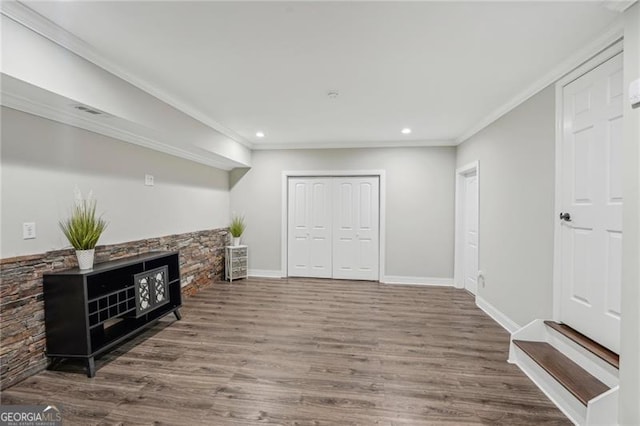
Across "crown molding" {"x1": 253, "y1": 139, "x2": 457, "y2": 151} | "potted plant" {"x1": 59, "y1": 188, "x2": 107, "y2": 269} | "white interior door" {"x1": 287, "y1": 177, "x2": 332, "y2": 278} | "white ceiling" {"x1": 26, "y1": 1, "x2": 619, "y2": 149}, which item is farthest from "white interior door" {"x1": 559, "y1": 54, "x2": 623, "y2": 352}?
"potted plant" {"x1": 59, "y1": 188, "x2": 107, "y2": 269}

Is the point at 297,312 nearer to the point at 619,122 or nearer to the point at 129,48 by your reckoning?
the point at 129,48

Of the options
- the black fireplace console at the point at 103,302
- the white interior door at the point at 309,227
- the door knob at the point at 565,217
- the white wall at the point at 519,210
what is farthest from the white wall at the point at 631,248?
the white interior door at the point at 309,227

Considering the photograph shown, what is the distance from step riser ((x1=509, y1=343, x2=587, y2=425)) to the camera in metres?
1.83

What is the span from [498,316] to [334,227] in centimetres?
293

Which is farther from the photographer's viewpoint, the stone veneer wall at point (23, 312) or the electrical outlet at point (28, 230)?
the electrical outlet at point (28, 230)

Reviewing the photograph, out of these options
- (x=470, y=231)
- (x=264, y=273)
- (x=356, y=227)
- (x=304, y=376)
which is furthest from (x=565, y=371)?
(x=264, y=273)

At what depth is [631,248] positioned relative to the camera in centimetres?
157

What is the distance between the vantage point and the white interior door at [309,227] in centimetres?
555

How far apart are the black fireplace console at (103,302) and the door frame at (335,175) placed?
2.31 metres

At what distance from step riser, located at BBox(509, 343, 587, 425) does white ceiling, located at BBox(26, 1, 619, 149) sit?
238cm

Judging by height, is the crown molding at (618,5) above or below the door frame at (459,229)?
above

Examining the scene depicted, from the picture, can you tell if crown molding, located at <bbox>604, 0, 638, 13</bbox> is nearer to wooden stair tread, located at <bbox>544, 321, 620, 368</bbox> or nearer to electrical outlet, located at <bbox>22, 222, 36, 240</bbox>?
wooden stair tread, located at <bbox>544, 321, 620, 368</bbox>

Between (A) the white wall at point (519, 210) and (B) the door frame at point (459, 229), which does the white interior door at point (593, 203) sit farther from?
(B) the door frame at point (459, 229)

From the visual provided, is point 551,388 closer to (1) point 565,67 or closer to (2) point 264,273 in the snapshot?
(1) point 565,67
